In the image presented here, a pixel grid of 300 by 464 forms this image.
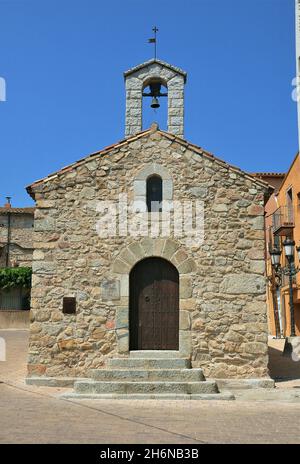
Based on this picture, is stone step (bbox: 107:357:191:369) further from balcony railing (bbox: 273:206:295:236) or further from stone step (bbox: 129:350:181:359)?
balcony railing (bbox: 273:206:295:236)

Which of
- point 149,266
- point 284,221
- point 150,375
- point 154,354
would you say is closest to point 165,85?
point 149,266

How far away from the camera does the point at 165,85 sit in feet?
38.1

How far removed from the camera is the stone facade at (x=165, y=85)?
11.4 m

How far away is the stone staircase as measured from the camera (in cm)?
909

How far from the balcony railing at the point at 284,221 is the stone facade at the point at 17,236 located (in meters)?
18.3

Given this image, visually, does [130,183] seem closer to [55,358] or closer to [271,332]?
[55,358]

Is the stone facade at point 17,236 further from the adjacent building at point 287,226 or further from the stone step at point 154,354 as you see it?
the stone step at point 154,354

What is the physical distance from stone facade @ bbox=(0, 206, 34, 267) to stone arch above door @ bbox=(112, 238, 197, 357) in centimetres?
2608

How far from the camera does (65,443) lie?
5.66 metres

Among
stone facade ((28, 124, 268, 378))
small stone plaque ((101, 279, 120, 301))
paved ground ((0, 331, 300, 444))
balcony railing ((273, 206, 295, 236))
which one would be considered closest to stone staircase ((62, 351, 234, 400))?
paved ground ((0, 331, 300, 444))

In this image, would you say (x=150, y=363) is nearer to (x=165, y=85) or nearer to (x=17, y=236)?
(x=165, y=85)

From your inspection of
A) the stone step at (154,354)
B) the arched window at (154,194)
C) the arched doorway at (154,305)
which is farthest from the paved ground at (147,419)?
the arched window at (154,194)
